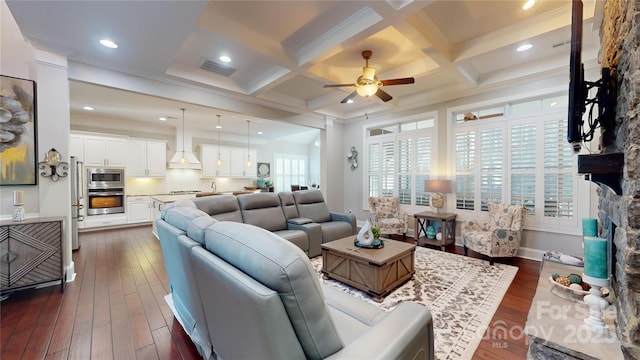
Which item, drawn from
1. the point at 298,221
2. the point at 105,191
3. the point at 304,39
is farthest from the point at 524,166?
the point at 105,191

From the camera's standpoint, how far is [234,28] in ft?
9.04

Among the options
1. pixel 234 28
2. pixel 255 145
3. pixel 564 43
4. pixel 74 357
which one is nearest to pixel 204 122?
pixel 255 145

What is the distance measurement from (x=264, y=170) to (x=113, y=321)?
735 cm

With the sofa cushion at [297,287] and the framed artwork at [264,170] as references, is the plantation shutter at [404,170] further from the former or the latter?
the framed artwork at [264,170]

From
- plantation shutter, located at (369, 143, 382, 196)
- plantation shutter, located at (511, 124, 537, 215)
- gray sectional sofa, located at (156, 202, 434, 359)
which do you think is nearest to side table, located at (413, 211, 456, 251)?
plantation shutter, located at (511, 124, 537, 215)

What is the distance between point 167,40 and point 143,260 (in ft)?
10.3

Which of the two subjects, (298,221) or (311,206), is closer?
(298,221)

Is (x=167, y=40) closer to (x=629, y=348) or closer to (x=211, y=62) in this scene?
(x=211, y=62)

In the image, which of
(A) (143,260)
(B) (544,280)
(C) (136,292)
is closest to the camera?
(B) (544,280)

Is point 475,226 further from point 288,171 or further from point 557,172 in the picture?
point 288,171

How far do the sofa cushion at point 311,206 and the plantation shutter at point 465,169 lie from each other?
8.11 feet

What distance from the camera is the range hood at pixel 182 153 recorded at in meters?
6.73

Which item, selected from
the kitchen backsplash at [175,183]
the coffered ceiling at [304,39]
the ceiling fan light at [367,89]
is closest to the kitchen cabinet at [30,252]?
the coffered ceiling at [304,39]

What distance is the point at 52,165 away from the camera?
9.54ft
